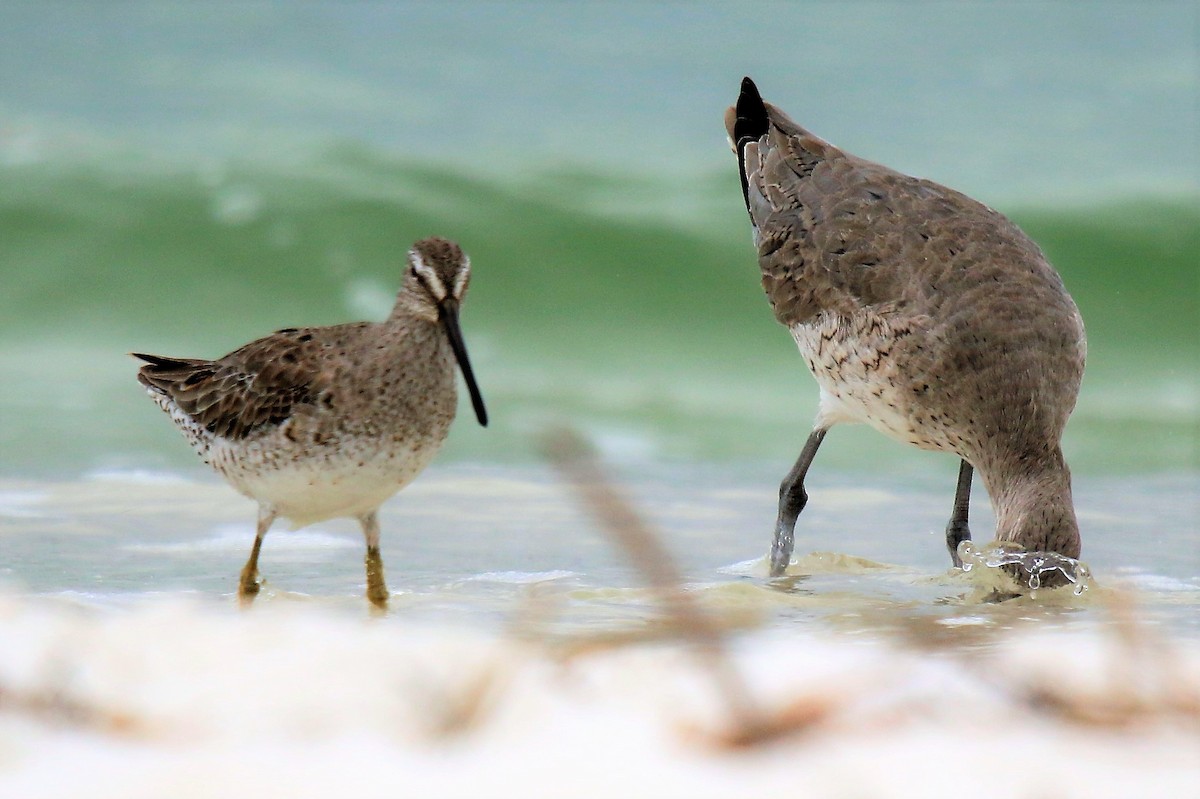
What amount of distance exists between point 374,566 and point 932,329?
6.62 feet

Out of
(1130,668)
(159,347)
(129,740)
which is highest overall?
(159,347)

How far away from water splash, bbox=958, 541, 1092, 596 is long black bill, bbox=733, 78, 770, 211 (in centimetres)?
259

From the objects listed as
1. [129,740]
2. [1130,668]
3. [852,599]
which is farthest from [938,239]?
[129,740]

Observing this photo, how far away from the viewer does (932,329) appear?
539 centimetres

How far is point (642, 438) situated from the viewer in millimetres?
8594

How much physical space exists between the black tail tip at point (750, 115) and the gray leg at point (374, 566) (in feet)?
9.43

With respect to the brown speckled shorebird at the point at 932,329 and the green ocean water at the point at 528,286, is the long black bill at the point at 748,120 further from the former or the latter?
the green ocean water at the point at 528,286

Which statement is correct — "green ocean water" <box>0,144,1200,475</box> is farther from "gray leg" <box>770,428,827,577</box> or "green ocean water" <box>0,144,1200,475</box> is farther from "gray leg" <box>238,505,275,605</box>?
"gray leg" <box>238,505,275,605</box>

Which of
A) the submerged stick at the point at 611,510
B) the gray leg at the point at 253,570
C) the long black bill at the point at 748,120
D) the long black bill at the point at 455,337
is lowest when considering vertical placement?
the gray leg at the point at 253,570

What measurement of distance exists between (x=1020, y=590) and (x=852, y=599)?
0.59 meters

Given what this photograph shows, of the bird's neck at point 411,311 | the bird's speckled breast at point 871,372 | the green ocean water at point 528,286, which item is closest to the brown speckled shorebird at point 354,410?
the bird's neck at point 411,311

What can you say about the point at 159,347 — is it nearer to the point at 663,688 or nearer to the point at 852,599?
the point at 852,599

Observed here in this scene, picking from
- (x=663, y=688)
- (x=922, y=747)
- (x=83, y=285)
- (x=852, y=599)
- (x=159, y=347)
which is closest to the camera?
(x=922, y=747)

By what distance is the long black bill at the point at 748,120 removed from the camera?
7020 mm
